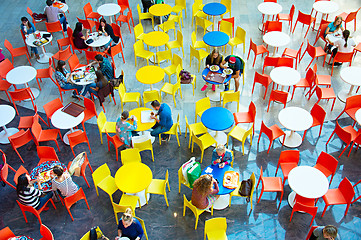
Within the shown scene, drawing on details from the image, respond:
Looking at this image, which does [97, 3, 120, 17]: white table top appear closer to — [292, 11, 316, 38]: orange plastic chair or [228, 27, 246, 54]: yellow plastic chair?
[228, 27, 246, 54]: yellow plastic chair

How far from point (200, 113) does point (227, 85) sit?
1523 millimetres

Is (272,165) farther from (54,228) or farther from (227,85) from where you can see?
(54,228)

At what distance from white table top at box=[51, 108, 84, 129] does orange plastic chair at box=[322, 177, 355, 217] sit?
228 inches

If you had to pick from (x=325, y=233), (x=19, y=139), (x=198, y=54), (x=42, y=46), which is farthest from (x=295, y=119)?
(x=42, y=46)

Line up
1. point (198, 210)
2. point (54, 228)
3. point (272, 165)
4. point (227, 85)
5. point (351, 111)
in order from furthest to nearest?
point (227, 85), point (351, 111), point (272, 165), point (54, 228), point (198, 210)

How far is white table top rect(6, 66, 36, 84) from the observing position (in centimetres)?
919

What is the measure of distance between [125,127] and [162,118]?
880 mm

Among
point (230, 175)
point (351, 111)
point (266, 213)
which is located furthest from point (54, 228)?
point (351, 111)

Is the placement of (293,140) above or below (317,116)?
below

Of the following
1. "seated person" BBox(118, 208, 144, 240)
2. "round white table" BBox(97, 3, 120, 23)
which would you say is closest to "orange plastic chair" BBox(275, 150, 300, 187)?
"seated person" BBox(118, 208, 144, 240)

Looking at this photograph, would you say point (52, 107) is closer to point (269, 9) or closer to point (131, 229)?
point (131, 229)

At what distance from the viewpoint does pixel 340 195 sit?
682 cm

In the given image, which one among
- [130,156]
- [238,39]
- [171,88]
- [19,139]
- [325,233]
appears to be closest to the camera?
[325,233]

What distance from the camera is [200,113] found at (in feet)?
28.1
